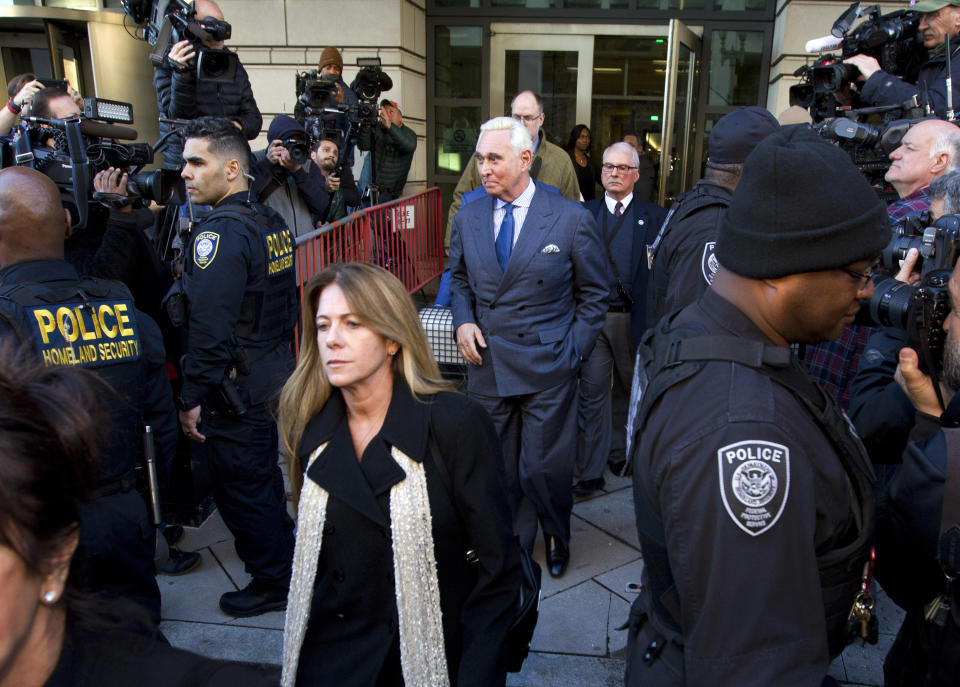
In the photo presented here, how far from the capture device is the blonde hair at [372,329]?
231 centimetres

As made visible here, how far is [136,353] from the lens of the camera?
2.89m

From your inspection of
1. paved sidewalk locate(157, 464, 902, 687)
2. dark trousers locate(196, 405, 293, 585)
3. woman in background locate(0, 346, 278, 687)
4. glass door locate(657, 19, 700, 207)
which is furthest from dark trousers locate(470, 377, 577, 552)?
glass door locate(657, 19, 700, 207)

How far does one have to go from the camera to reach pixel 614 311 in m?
4.93

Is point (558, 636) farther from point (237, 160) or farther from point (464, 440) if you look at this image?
point (237, 160)

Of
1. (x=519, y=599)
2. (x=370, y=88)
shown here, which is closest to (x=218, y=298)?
(x=519, y=599)

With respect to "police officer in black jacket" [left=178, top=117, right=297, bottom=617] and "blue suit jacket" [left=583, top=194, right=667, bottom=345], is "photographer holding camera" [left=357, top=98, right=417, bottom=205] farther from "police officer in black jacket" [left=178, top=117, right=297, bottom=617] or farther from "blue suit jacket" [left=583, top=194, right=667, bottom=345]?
"police officer in black jacket" [left=178, top=117, right=297, bottom=617]

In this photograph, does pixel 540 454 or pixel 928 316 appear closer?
pixel 928 316

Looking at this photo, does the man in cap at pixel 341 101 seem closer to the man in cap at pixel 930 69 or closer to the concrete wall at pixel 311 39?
the concrete wall at pixel 311 39

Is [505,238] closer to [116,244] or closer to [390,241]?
[116,244]

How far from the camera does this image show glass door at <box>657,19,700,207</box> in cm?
689

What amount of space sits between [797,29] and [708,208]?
6768 mm

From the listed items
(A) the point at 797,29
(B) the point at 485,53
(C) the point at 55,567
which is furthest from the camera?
(B) the point at 485,53

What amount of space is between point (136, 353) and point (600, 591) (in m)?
2.46

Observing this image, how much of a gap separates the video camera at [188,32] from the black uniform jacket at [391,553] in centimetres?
354
